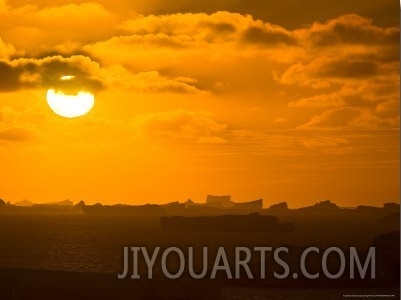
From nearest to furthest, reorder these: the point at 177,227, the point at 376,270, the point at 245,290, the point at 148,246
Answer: the point at 245,290 < the point at 376,270 < the point at 148,246 < the point at 177,227

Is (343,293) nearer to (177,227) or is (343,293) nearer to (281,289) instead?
(281,289)

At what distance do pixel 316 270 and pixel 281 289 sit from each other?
13.9 metres

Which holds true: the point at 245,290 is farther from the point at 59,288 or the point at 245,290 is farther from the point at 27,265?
the point at 27,265

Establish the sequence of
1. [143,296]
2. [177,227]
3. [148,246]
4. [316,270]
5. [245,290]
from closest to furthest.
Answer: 1. [143,296]
2. [245,290]
3. [316,270]
4. [148,246]
5. [177,227]

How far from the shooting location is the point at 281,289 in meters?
69.9

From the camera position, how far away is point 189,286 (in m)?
47.2

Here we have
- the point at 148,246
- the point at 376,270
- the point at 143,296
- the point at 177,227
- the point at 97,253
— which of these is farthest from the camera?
the point at 177,227

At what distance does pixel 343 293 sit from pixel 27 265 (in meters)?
42.6

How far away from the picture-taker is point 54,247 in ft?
400

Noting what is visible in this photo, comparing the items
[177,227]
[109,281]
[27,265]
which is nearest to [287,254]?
[27,265]

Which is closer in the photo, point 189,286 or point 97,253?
point 189,286

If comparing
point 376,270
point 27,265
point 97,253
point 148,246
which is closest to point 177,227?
point 148,246

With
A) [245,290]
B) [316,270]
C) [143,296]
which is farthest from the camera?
[316,270]

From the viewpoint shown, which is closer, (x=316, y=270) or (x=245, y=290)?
(x=245, y=290)
